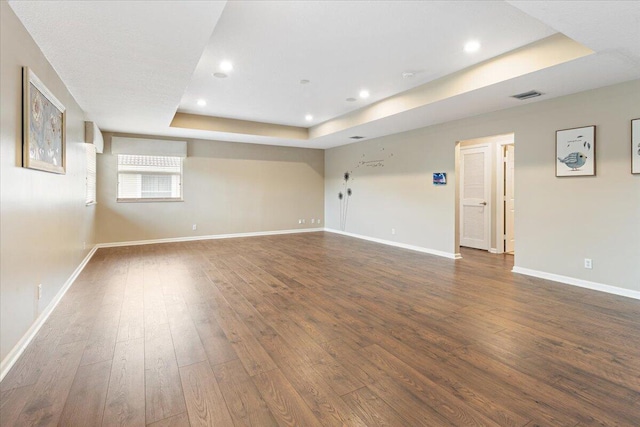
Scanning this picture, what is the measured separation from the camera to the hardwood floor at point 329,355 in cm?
172

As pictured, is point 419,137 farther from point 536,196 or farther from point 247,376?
point 247,376

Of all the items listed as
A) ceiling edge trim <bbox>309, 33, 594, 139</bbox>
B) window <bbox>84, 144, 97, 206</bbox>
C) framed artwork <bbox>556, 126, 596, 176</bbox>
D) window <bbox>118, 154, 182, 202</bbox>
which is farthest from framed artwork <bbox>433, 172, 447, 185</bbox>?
window <bbox>84, 144, 97, 206</bbox>

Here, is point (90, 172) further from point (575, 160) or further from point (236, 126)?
point (575, 160)

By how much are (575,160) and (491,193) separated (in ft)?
7.71

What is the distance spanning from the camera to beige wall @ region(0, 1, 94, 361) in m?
2.09

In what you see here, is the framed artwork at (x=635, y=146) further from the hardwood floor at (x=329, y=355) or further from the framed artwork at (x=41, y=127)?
the framed artwork at (x=41, y=127)

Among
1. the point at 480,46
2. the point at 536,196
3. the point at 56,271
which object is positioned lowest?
the point at 56,271

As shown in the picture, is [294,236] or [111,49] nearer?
[111,49]

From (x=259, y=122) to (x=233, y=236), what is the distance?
3.07 metres

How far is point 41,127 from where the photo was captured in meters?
2.80

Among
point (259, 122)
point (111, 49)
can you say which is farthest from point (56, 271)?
point (259, 122)

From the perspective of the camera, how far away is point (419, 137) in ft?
20.8

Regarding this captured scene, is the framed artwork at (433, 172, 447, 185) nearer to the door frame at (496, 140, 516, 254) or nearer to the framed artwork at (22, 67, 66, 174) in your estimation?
the door frame at (496, 140, 516, 254)

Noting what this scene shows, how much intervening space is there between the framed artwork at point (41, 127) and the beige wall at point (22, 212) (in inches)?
2.7
